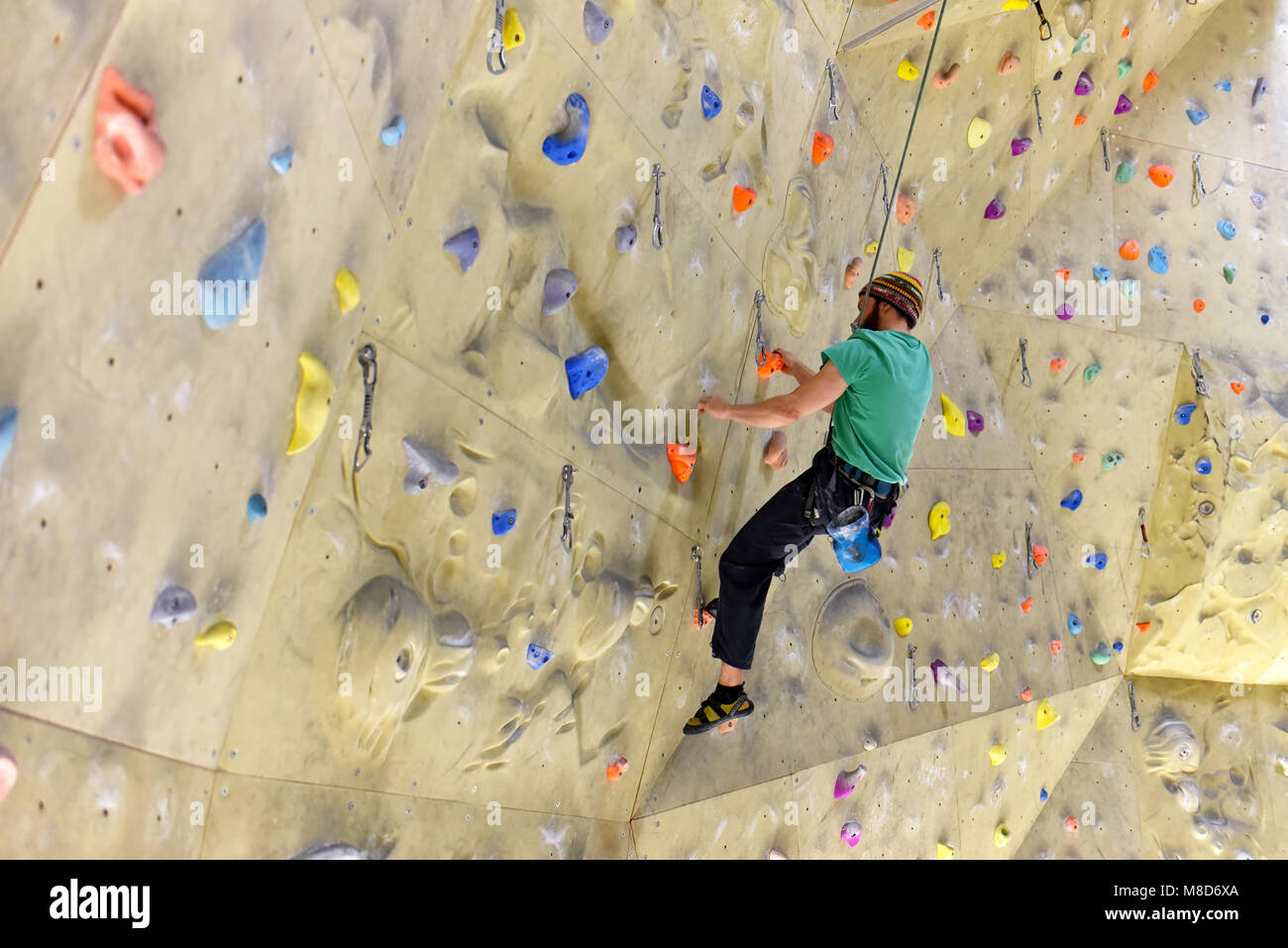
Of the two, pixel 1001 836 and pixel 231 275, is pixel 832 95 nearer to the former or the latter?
pixel 231 275

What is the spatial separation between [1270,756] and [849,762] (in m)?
2.52

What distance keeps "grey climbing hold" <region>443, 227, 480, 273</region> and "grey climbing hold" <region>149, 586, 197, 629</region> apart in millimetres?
867

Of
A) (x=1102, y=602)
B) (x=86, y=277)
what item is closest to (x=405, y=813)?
(x=86, y=277)

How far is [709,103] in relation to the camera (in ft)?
10.0

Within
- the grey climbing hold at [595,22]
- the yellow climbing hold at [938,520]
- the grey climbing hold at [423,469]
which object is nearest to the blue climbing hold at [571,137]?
the grey climbing hold at [595,22]

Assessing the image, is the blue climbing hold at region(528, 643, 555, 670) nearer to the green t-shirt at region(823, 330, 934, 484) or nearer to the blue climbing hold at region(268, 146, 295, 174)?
the green t-shirt at region(823, 330, 934, 484)

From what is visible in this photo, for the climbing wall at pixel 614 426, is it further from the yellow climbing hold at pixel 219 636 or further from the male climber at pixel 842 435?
the male climber at pixel 842 435

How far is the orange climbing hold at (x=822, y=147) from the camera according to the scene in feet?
12.0

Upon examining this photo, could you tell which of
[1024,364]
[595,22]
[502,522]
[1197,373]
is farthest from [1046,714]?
[595,22]

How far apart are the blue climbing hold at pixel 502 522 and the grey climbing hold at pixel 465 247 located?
0.58 m

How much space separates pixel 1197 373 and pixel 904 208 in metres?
1.75

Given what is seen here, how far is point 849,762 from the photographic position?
4.04 meters

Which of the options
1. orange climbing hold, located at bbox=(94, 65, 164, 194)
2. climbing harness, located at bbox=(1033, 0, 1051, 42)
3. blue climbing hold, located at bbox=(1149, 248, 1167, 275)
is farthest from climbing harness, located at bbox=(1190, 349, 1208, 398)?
orange climbing hold, located at bbox=(94, 65, 164, 194)

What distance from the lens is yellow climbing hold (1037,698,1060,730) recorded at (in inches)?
193
